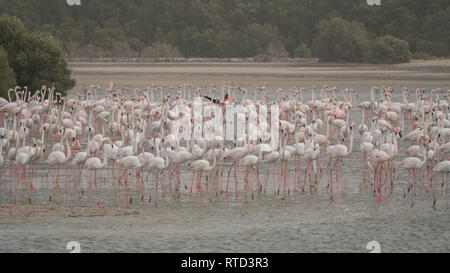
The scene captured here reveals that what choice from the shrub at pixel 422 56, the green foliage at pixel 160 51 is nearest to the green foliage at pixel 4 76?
the shrub at pixel 422 56

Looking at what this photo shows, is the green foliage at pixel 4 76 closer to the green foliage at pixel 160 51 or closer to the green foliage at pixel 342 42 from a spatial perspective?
the green foliage at pixel 342 42

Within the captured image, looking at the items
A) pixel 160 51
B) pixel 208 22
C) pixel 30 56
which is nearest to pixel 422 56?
pixel 160 51

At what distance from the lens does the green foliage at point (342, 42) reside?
82.6m

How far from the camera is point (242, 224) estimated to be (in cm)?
1193

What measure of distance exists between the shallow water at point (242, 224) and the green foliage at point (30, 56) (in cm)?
1760

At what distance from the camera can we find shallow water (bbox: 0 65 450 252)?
10727 millimetres

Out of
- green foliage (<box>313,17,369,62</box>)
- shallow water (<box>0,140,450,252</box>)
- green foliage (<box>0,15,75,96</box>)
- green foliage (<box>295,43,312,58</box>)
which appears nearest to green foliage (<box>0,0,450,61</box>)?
green foliage (<box>295,43,312,58</box>)

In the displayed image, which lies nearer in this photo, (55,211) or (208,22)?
(55,211)

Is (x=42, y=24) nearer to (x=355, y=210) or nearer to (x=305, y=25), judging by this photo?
(x=305, y=25)

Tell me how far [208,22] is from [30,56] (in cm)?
→ 7199

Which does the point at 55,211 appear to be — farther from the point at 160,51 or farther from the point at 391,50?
the point at 160,51

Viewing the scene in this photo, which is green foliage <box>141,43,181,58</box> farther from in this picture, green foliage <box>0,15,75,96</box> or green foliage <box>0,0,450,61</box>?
green foliage <box>0,15,75,96</box>

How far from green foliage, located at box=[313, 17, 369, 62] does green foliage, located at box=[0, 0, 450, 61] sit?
1475mm
